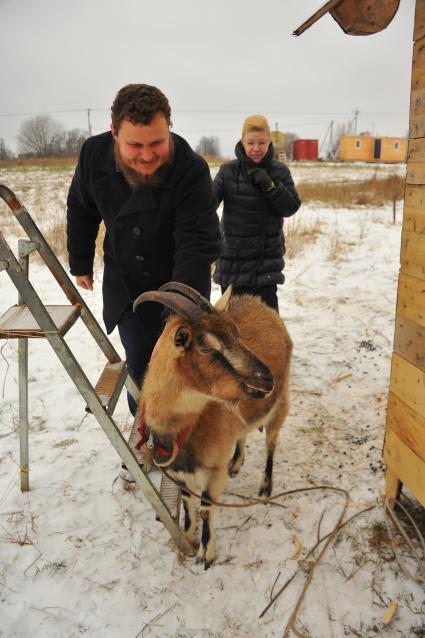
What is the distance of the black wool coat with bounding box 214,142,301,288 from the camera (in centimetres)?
390

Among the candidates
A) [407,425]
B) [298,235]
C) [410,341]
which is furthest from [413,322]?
[298,235]

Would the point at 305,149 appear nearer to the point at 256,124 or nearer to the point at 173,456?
the point at 256,124

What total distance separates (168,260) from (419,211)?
61.3 inches

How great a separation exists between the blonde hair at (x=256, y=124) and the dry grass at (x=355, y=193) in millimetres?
11419

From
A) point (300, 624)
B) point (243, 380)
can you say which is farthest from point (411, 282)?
point (300, 624)

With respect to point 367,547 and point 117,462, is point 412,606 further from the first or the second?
point 117,462

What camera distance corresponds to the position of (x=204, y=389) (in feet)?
7.28

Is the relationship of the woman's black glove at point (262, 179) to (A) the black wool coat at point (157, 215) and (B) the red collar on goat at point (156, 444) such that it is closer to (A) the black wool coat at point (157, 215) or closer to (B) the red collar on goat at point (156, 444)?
(A) the black wool coat at point (157, 215)

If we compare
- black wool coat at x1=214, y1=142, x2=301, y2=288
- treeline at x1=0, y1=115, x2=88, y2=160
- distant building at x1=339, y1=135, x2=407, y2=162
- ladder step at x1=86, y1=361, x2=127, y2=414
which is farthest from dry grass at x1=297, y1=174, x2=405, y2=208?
distant building at x1=339, y1=135, x2=407, y2=162

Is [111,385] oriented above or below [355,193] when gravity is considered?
below

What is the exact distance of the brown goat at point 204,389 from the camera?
2084 mm

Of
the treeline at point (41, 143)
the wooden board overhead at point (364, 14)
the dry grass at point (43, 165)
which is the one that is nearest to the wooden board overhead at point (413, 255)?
the wooden board overhead at point (364, 14)

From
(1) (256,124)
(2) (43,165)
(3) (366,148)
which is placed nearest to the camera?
(1) (256,124)

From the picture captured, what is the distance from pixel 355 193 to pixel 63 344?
16.4 m
